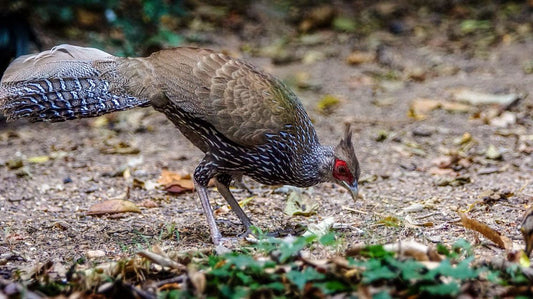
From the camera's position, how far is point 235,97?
16.5 feet

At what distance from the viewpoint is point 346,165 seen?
5.18 meters

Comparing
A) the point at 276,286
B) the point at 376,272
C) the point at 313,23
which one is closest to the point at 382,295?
the point at 376,272

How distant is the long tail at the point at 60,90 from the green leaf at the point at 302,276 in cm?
209

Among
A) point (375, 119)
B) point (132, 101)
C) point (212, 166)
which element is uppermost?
point (132, 101)

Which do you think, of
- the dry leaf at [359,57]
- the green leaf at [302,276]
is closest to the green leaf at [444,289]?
the green leaf at [302,276]

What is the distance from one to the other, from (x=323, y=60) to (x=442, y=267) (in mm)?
7707

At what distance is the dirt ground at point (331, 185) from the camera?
16.6 ft

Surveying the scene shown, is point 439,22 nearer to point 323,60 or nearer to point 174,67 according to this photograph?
point 323,60

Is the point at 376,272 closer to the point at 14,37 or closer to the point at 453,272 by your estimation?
the point at 453,272

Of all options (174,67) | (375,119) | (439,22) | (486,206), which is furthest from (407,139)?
(439,22)

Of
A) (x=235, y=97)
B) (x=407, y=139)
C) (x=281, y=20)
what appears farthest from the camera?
(x=281, y=20)

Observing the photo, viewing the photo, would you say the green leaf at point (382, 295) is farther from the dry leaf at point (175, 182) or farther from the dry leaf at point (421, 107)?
the dry leaf at point (421, 107)

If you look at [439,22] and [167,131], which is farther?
[439,22]

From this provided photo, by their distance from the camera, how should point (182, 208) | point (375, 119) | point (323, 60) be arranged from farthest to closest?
point (323, 60), point (375, 119), point (182, 208)
